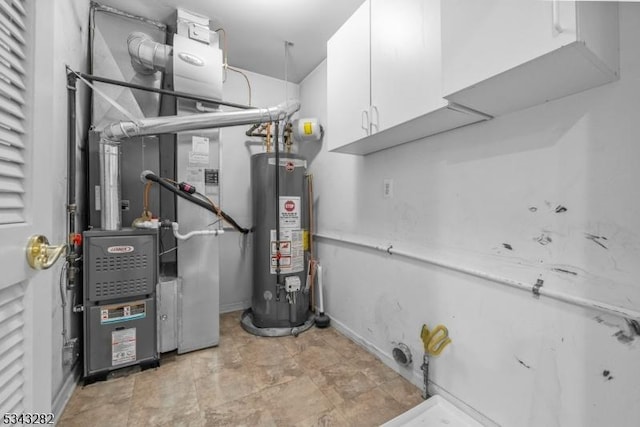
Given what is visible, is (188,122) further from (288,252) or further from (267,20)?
(288,252)

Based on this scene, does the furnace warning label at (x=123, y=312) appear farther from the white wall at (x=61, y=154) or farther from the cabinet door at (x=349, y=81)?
the cabinet door at (x=349, y=81)

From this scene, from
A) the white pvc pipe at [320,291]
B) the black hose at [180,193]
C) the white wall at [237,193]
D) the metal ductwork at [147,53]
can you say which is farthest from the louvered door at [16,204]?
the white wall at [237,193]

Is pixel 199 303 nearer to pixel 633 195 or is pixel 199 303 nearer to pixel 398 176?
pixel 398 176

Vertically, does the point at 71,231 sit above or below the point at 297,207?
below

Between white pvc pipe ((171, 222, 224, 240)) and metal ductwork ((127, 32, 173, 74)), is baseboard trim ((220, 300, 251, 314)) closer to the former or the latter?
white pvc pipe ((171, 222, 224, 240))

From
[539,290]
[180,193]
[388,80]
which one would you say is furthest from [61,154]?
[539,290]

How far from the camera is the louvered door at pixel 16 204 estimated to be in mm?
559

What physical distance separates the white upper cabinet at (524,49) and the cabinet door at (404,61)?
0.11m

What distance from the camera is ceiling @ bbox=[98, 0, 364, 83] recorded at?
186 cm

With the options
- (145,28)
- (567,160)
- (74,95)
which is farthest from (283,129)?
(567,160)

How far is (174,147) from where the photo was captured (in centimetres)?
199

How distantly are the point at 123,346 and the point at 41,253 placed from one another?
1332mm

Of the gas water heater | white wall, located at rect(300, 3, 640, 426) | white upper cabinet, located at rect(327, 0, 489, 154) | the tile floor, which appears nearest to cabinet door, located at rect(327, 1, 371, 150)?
white upper cabinet, located at rect(327, 0, 489, 154)

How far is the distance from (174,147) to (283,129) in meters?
1.01
